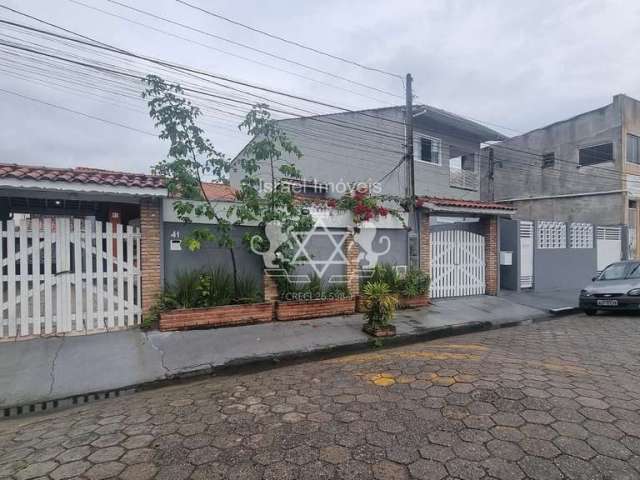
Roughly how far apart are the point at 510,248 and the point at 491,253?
1.35m

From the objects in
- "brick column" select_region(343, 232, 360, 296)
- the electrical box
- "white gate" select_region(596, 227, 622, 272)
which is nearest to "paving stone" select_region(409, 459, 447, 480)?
"brick column" select_region(343, 232, 360, 296)

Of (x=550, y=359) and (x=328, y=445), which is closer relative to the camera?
(x=328, y=445)

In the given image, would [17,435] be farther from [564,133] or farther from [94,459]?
[564,133]

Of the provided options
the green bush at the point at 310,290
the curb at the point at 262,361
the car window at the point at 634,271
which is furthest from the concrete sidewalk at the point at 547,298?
the green bush at the point at 310,290

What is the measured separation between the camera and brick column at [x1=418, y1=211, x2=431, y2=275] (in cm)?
923

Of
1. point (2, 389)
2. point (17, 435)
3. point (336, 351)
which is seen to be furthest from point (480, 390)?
point (2, 389)

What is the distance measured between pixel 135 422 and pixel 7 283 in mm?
4012

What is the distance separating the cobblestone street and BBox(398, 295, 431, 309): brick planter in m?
3.60

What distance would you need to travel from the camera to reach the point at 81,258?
5.91m

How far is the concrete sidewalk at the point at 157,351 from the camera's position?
423 centimetres

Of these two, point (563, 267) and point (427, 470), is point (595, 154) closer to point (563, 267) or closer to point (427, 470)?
point (563, 267)

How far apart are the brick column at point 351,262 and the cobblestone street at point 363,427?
354 cm

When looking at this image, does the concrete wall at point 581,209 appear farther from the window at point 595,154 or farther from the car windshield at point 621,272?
the car windshield at point 621,272

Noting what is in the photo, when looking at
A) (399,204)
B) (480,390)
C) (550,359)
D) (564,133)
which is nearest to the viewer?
(480,390)
